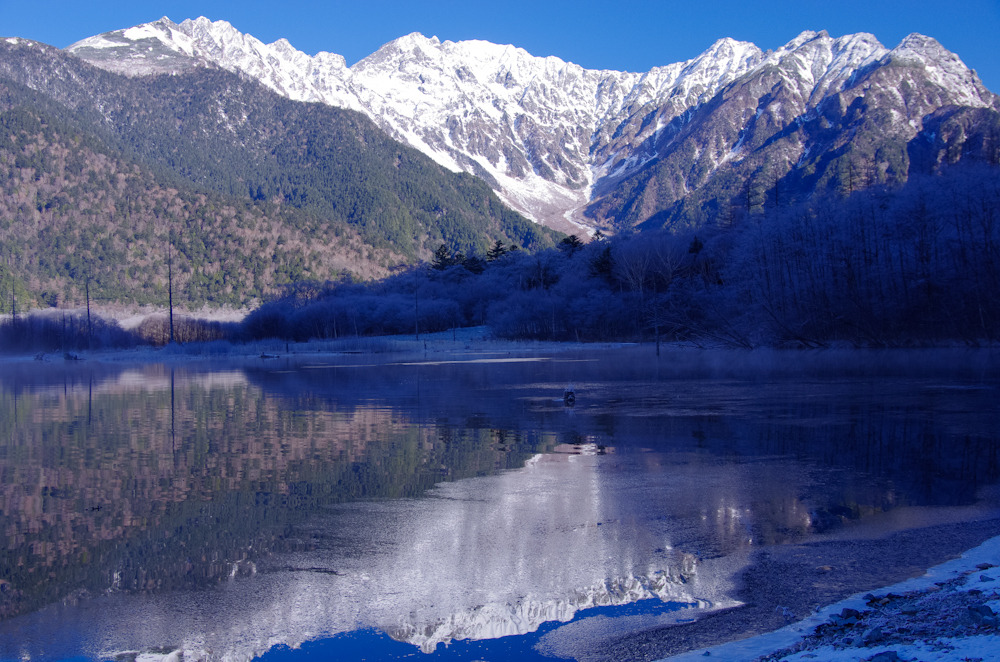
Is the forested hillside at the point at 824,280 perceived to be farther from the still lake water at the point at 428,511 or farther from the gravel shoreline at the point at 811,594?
the gravel shoreline at the point at 811,594

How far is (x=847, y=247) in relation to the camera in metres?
55.8

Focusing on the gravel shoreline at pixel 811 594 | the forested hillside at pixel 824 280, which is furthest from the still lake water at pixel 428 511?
the forested hillside at pixel 824 280

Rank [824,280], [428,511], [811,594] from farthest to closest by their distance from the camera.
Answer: [824,280] → [428,511] → [811,594]

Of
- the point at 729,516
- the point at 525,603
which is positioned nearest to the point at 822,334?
the point at 729,516

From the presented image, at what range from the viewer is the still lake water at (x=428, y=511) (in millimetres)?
6793

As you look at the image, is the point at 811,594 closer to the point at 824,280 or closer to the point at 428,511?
the point at 428,511

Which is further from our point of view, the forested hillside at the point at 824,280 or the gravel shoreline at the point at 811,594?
the forested hillside at the point at 824,280

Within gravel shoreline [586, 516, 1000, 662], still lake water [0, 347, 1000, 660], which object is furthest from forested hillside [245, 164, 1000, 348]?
gravel shoreline [586, 516, 1000, 662]

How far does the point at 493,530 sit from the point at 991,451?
9.22 m

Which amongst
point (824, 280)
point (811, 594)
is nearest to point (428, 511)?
point (811, 594)

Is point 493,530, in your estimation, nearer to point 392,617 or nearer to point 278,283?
point 392,617

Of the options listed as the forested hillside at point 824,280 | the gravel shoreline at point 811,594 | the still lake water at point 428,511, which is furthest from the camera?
the forested hillside at point 824,280

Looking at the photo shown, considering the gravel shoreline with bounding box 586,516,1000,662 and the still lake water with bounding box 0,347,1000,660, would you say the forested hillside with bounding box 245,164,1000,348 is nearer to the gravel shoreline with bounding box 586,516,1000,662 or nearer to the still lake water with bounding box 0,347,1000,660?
the still lake water with bounding box 0,347,1000,660

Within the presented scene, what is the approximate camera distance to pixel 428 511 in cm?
1020
